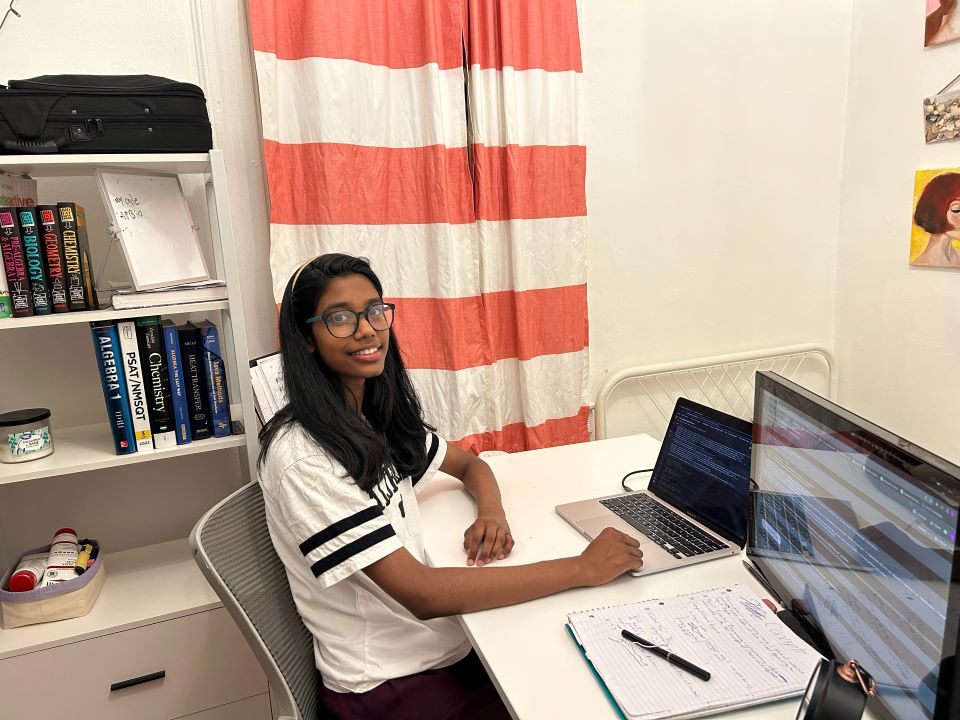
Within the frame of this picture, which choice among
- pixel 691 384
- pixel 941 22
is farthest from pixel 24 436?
pixel 941 22

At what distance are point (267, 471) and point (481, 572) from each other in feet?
1.38

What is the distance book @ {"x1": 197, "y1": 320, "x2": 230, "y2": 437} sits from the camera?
67.6 inches

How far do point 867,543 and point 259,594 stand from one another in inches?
36.9

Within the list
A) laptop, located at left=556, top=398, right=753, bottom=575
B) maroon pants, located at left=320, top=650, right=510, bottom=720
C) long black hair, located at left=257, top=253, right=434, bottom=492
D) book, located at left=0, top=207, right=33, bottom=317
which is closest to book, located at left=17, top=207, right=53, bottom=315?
book, located at left=0, top=207, right=33, bottom=317

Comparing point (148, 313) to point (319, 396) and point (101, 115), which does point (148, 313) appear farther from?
point (319, 396)

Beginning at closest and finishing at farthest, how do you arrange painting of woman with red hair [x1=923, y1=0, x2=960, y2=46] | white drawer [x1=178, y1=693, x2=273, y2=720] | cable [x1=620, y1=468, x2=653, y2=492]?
cable [x1=620, y1=468, x2=653, y2=492], white drawer [x1=178, y1=693, x2=273, y2=720], painting of woman with red hair [x1=923, y1=0, x2=960, y2=46]

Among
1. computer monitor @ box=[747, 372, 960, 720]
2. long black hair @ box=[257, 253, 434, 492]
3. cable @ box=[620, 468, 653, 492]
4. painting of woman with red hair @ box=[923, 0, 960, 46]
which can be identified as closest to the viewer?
computer monitor @ box=[747, 372, 960, 720]

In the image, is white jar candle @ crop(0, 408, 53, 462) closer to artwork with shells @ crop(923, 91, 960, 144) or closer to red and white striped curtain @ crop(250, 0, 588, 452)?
red and white striped curtain @ crop(250, 0, 588, 452)

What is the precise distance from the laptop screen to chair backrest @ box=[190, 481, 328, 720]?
802 mm

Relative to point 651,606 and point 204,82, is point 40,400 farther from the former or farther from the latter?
point 651,606

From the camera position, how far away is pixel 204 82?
1.89 meters

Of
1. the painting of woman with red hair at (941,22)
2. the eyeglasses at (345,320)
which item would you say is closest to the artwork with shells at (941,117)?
the painting of woman with red hair at (941,22)

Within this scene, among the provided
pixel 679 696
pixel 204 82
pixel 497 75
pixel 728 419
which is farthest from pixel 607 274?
Result: pixel 679 696

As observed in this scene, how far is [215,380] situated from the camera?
174 centimetres
